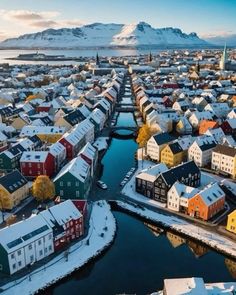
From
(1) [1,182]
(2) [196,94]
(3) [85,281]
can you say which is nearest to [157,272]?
(3) [85,281]

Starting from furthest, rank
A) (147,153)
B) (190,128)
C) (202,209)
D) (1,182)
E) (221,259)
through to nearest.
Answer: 1. (190,128)
2. (147,153)
3. (1,182)
4. (202,209)
5. (221,259)

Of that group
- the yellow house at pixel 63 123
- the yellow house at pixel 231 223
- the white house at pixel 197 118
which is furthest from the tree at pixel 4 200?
the white house at pixel 197 118

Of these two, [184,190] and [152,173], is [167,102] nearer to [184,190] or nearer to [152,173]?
[152,173]

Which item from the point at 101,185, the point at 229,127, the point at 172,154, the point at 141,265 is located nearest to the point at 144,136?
the point at 172,154

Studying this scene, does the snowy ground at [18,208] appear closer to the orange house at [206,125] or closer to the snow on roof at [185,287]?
the snow on roof at [185,287]

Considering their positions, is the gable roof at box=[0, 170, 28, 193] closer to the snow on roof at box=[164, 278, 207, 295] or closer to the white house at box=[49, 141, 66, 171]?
the white house at box=[49, 141, 66, 171]

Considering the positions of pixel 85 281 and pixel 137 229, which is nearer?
pixel 85 281

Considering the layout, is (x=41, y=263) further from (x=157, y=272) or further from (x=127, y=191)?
(x=127, y=191)
